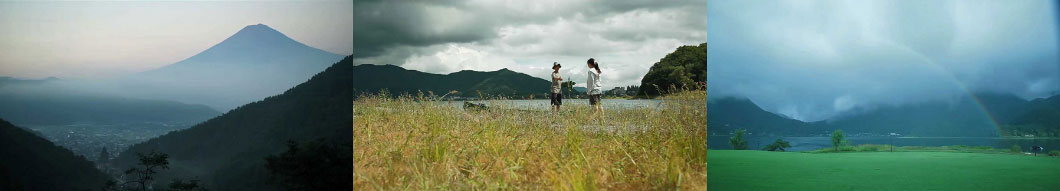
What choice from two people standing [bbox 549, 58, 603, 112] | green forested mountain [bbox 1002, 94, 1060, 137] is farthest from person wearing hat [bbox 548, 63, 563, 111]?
green forested mountain [bbox 1002, 94, 1060, 137]

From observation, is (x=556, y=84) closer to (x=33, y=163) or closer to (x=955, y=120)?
(x=955, y=120)

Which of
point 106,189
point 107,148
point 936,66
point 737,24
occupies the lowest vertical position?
point 106,189

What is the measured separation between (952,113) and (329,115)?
500 centimetres

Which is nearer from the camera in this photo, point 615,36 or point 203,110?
point 203,110

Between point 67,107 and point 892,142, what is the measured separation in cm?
581

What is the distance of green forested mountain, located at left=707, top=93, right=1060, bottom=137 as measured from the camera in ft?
16.6

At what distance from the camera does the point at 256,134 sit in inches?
216

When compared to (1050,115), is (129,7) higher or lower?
higher

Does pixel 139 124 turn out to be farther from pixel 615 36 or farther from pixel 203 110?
pixel 615 36

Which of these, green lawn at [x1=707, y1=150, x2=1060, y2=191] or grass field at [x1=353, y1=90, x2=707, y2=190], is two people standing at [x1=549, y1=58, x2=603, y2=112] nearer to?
grass field at [x1=353, y1=90, x2=707, y2=190]

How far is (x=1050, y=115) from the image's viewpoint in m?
5.07

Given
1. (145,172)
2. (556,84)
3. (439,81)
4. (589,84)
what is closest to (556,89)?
(556,84)

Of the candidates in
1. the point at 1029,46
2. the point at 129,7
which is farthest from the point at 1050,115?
the point at 129,7

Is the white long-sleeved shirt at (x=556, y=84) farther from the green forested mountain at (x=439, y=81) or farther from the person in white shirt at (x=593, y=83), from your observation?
the person in white shirt at (x=593, y=83)
